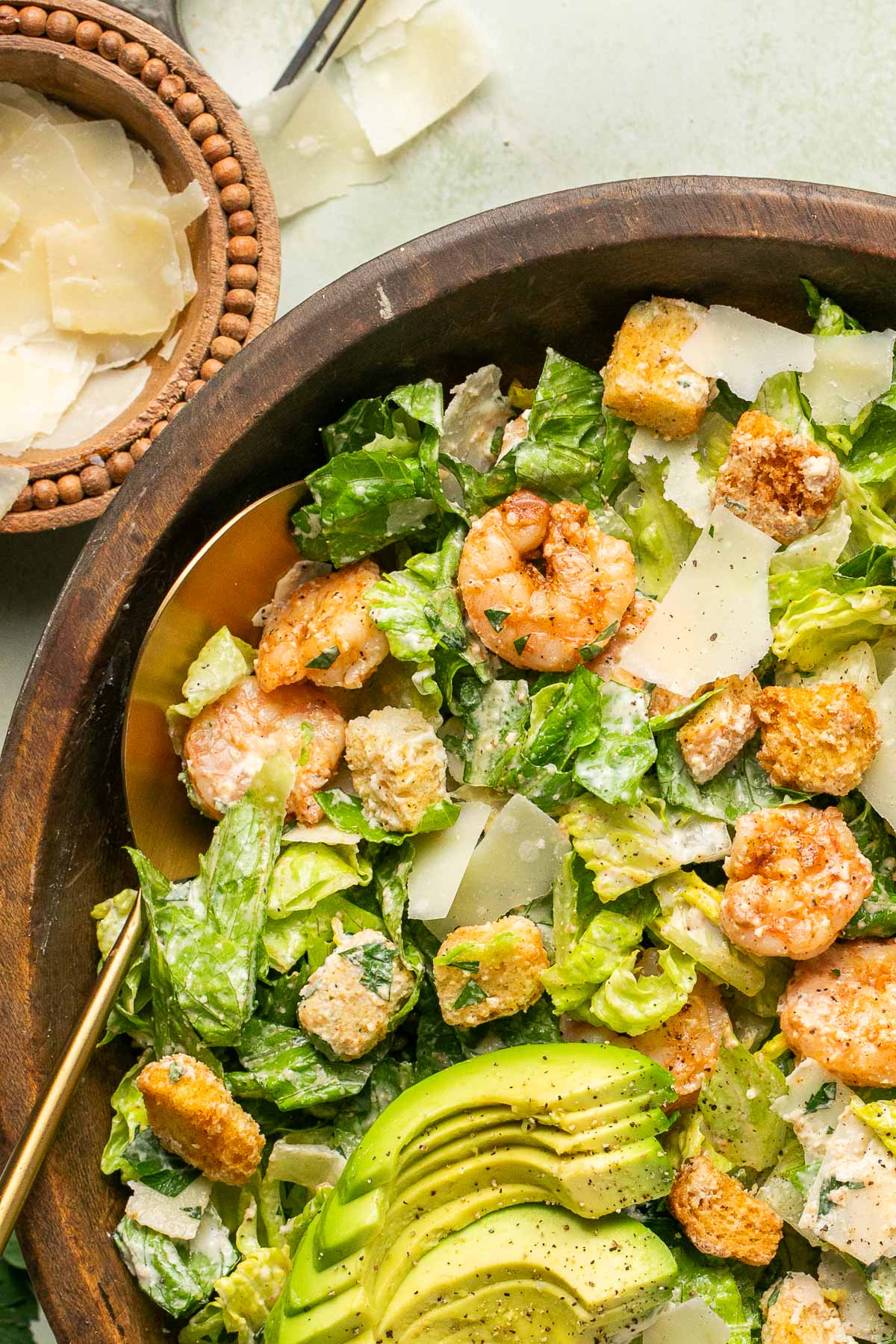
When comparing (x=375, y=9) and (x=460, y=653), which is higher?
(x=375, y=9)

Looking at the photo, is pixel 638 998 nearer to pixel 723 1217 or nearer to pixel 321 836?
pixel 723 1217

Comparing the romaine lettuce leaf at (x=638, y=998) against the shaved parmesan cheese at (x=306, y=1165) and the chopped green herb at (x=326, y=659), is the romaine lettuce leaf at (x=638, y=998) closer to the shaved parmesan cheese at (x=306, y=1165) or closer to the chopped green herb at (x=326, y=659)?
the shaved parmesan cheese at (x=306, y=1165)

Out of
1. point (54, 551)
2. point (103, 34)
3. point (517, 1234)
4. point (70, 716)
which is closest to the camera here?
point (517, 1234)

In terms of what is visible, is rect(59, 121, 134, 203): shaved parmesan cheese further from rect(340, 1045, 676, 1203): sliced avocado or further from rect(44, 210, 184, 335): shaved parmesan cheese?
rect(340, 1045, 676, 1203): sliced avocado

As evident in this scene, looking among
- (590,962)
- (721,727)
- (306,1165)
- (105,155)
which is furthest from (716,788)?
(105,155)

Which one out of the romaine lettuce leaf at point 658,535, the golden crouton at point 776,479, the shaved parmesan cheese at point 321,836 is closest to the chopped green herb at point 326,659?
the shaved parmesan cheese at point 321,836

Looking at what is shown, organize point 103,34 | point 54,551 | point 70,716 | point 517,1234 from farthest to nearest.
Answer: point 54,551 → point 103,34 → point 70,716 → point 517,1234

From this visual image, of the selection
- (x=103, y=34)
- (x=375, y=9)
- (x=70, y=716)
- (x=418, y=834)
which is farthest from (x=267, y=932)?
(x=375, y=9)

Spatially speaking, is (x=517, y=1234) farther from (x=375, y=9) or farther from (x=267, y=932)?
(x=375, y=9)
